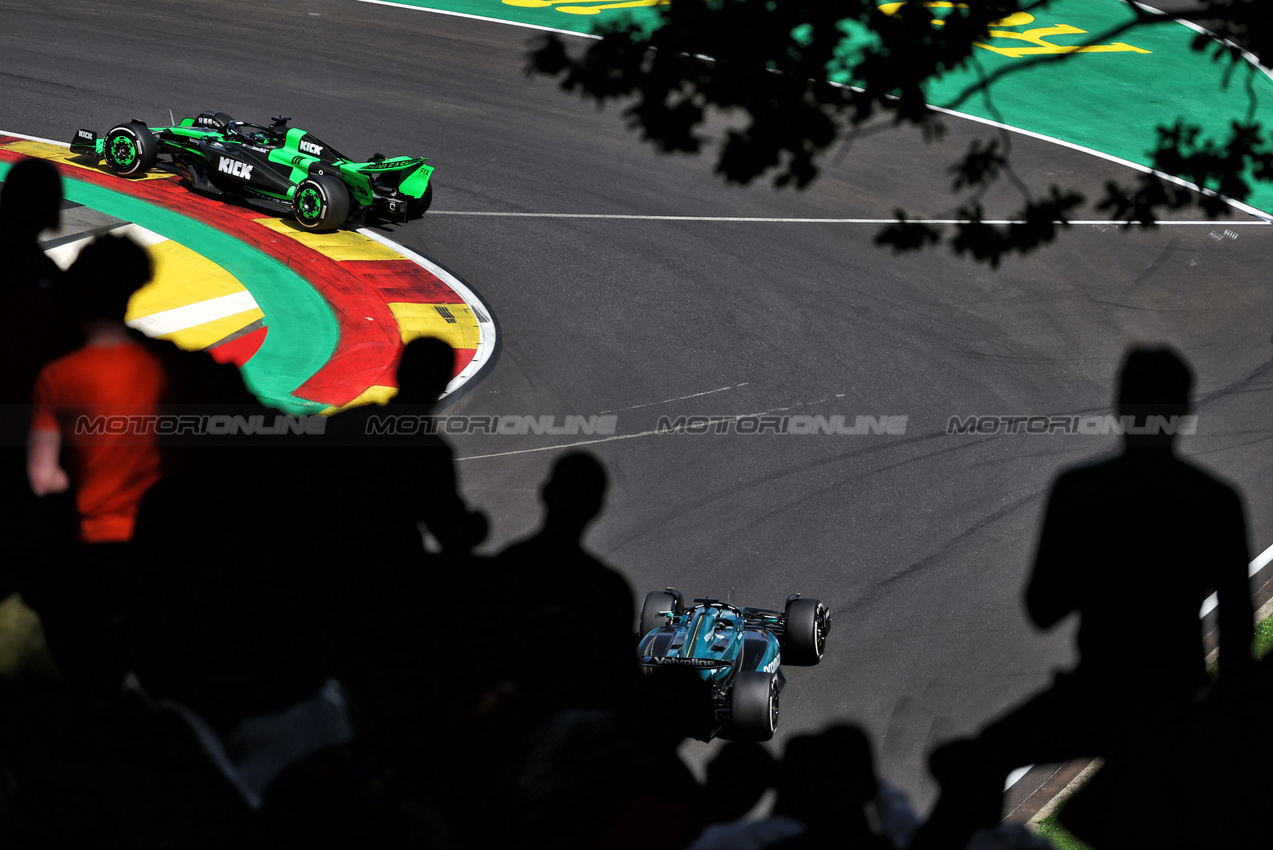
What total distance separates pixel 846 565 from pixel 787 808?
15.0ft

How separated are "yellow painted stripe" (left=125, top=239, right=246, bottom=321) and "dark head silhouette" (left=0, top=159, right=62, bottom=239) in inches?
236

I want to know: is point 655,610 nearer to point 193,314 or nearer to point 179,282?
point 193,314

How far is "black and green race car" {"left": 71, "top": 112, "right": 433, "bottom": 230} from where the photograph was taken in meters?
12.4

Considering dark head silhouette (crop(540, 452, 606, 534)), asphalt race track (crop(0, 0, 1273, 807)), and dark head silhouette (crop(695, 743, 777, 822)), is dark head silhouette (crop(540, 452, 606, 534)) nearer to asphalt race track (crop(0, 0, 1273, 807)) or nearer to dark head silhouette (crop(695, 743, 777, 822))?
asphalt race track (crop(0, 0, 1273, 807))

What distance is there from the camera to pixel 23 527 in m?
4.90

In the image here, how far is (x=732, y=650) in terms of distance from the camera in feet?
18.6

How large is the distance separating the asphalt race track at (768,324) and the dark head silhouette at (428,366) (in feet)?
1.97

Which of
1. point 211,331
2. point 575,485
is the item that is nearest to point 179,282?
point 211,331

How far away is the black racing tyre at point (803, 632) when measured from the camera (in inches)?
245

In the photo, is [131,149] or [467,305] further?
[131,149]

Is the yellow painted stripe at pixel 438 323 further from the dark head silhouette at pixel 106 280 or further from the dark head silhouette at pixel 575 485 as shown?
the dark head silhouette at pixel 106 280

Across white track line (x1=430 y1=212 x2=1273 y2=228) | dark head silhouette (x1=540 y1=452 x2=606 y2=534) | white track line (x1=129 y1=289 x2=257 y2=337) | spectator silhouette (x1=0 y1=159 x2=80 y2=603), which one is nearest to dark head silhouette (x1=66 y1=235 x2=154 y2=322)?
spectator silhouette (x1=0 y1=159 x2=80 y2=603)

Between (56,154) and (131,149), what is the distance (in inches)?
62.5

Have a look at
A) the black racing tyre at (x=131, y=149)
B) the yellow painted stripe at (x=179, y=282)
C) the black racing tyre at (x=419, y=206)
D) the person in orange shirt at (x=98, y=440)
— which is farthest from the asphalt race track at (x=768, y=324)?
the person in orange shirt at (x=98, y=440)
